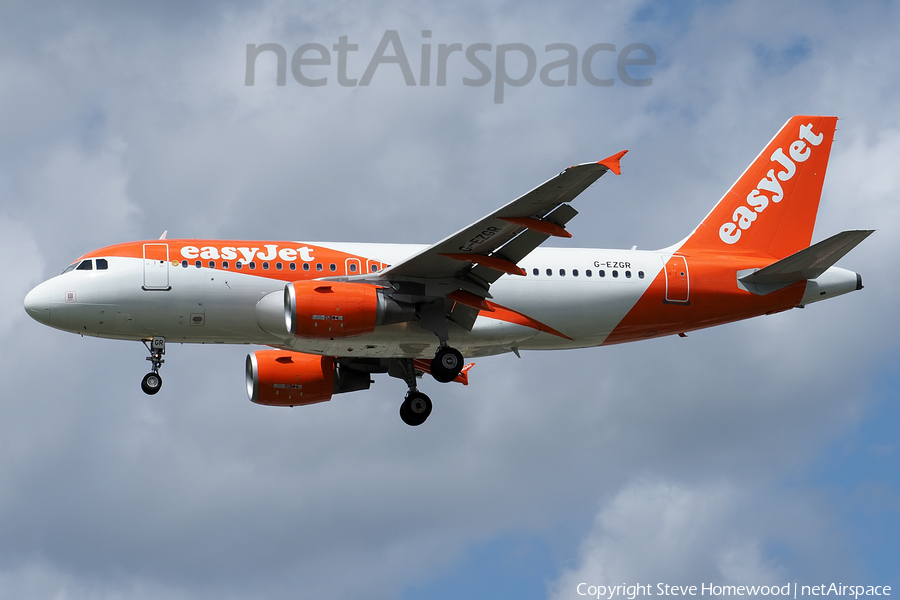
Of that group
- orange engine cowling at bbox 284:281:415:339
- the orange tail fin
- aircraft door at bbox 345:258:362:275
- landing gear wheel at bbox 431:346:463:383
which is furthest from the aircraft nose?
the orange tail fin

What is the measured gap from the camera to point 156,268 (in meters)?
35.6

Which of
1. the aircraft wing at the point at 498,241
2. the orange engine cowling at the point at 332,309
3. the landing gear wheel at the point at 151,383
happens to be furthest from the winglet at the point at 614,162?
the landing gear wheel at the point at 151,383

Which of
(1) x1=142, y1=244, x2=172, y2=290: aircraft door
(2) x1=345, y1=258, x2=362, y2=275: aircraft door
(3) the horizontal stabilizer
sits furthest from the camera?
(2) x1=345, y1=258, x2=362, y2=275: aircraft door

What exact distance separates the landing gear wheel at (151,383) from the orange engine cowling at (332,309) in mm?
4572

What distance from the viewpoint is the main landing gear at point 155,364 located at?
35812mm

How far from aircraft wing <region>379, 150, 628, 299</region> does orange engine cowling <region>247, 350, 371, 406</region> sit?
21.0ft

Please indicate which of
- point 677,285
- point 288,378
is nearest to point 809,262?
point 677,285

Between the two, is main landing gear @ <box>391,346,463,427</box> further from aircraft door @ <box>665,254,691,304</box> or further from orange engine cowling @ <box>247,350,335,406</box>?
aircraft door @ <box>665,254,691,304</box>

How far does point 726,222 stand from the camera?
42.1 m

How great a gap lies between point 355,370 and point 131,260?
9113 millimetres

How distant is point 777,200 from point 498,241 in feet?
44.1

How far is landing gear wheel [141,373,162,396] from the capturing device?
1407 inches

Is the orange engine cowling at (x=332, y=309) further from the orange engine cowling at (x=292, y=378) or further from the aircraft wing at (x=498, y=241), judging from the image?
the orange engine cowling at (x=292, y=378)

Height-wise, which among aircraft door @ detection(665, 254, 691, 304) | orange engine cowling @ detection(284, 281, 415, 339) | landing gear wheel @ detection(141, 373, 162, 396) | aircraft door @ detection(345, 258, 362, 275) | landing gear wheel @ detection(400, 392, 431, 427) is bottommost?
landing gear wheel @ detection(400, 392, 431, 427)
